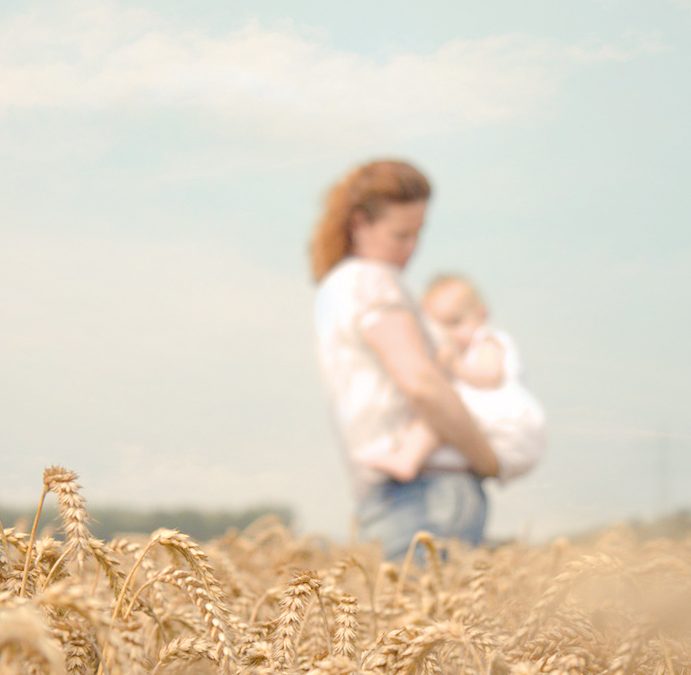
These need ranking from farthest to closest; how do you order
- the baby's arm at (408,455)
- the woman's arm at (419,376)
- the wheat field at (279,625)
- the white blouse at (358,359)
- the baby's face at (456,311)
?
1. the baby's face at (456,311)
2. the baby's arm at (408,455)
3. the white blouse at (358,359)
4. the woman's arm at (419,376)
5. the wheat field at (279,625)

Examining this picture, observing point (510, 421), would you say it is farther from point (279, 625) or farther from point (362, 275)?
point (279, 625)

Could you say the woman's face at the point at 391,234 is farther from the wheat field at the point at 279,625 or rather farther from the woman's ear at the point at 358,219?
the wheat field at the point at 279,625

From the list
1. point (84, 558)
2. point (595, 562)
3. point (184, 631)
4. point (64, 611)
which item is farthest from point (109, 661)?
point (184, 631)

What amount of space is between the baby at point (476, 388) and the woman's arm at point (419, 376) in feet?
0.26

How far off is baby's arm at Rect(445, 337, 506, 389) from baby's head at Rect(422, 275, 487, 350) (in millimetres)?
123

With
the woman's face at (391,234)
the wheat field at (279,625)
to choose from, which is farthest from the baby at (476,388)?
the wheat field at (279,625)

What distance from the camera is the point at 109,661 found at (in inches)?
35.9

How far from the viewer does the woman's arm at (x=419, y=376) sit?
4.70 m

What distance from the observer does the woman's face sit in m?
5.20

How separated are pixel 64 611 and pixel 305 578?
27 cm

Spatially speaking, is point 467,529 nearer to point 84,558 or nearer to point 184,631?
point 184,631

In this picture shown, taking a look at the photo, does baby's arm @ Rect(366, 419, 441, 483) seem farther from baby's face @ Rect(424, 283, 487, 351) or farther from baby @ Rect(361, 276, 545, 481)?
baby's face @ Rect(424, 283, 487, 351)

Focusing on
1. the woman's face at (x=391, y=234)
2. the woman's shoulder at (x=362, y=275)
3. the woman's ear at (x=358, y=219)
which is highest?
the woman's ear at (x=358, y=219)

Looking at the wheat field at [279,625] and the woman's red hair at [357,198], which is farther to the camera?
the woman's red hair at [357,198]
